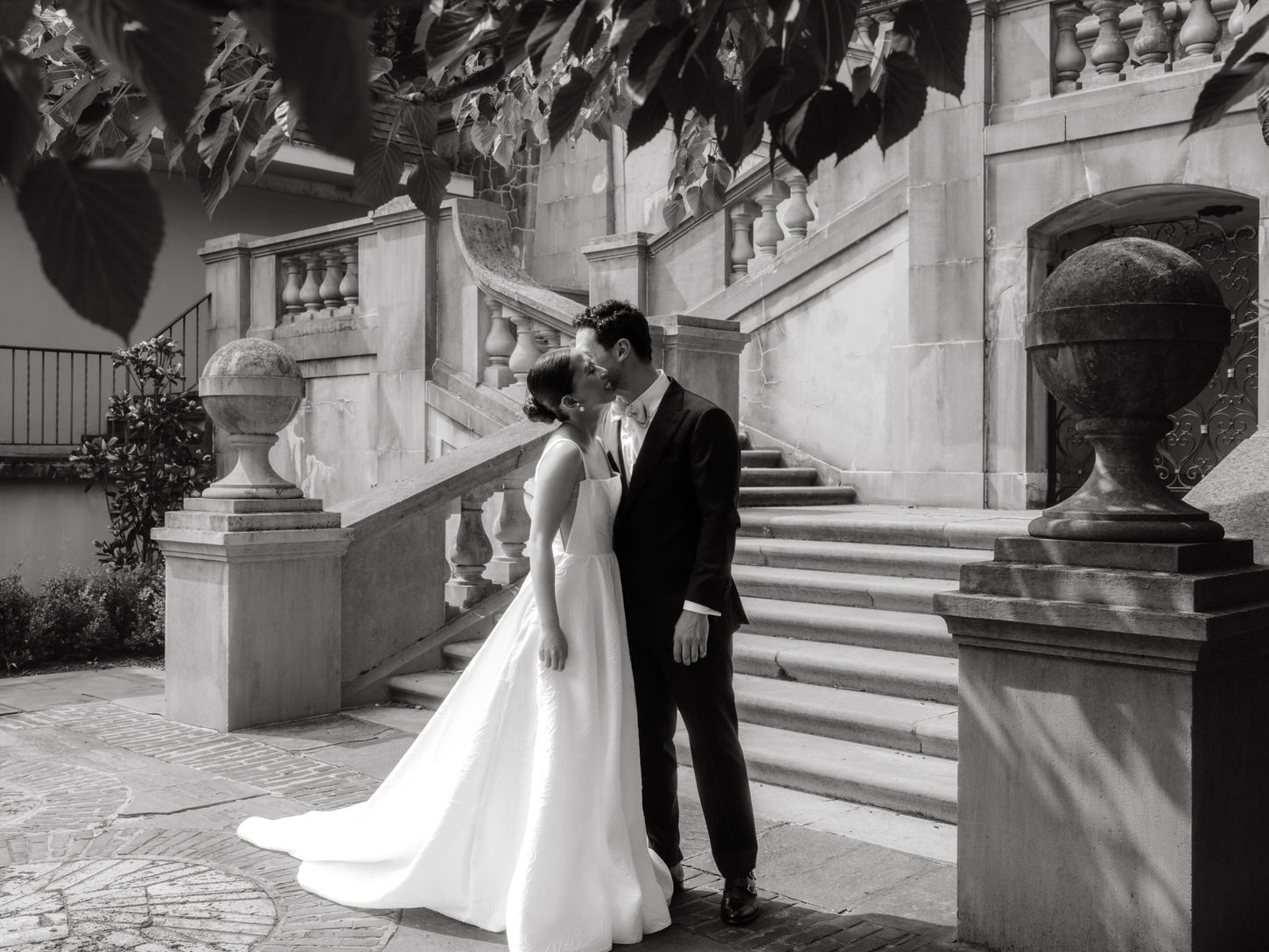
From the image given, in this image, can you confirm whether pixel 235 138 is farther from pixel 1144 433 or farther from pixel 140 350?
pixel 140 350

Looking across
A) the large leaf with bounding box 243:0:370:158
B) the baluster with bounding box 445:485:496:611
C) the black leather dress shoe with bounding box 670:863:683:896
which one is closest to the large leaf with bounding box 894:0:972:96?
the large leaf with bounding box 243:0:370:158

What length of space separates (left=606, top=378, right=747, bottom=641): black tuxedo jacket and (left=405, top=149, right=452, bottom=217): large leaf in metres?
1.86

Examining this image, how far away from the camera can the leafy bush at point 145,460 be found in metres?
11.6

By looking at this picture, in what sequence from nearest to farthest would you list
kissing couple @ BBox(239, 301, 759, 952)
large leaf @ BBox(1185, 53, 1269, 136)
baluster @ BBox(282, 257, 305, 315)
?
large leaf @ BBox(1185, 53, 1269, 136)
kissing couple @ BBox(239, 301, 759, 952)
baluster @ BBox(282, 257, 305, 315)

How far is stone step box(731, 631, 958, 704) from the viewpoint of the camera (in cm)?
617

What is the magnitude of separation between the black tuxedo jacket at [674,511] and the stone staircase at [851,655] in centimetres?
159

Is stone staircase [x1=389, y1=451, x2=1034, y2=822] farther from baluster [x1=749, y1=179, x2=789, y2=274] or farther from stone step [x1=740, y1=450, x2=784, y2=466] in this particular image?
baluster [x1=749, y1=179, x2=789, y2=274]

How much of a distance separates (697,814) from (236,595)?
3.24 meters

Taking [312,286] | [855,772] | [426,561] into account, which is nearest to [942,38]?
[855,772]

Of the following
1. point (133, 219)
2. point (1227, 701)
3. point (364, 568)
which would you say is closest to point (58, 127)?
point (133, 219)

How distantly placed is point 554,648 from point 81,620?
7190 mm

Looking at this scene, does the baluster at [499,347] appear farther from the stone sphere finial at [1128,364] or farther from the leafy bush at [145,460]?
the stone sphere finial at [1128,364]

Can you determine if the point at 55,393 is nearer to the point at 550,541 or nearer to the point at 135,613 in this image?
the point at 135,613

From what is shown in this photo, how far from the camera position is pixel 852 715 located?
599cm
